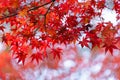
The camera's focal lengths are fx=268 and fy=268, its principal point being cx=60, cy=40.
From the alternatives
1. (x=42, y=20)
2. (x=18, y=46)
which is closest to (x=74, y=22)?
(x=42, y=20)

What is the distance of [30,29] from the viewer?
3.02 m

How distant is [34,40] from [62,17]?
522 mm

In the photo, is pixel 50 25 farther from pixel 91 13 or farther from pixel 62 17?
pixel 91 13

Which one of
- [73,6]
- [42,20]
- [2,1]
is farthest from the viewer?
[73,6]

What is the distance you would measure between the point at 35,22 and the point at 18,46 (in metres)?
0.41

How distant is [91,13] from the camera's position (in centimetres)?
330

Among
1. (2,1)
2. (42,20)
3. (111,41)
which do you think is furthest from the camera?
(2,1)

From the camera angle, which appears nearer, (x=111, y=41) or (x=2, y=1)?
(x=111, y=41)

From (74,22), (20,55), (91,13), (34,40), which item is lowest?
(20,55)

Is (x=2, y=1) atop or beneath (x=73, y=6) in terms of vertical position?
beneath

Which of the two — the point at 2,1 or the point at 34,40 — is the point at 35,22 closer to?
the point at 34,40

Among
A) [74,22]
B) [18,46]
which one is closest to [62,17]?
[74,22]

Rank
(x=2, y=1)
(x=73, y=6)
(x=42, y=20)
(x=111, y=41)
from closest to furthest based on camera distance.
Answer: (x=111, y=41) → (x=42, y=20) → (x=2, y=1) → (x=73, y=6)

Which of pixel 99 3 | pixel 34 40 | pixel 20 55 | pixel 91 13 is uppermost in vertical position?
pixel 99 3
